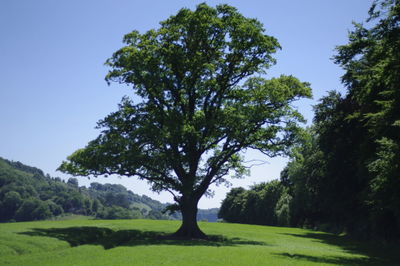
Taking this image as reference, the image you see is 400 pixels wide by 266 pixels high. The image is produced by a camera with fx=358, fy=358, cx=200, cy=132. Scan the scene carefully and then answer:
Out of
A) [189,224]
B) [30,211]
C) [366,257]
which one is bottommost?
[366,257]

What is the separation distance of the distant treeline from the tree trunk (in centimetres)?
1260

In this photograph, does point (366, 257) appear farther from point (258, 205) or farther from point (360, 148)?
point (258, 205)

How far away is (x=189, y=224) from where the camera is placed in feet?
126

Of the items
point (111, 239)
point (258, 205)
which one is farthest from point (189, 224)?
point (258, 205)

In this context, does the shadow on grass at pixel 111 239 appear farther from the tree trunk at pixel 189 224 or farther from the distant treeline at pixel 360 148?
the distant treeline at pixel 360 148

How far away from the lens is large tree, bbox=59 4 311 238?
36.1 m

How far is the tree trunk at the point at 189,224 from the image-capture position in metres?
38.0

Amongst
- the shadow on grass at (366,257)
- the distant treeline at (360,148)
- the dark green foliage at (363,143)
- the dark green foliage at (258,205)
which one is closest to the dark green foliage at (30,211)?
the dark green foliage at (258,205)

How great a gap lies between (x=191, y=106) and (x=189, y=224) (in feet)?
41.9

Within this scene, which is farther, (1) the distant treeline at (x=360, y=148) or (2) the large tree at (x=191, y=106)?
(2) the large tree at (x=191, y=106)

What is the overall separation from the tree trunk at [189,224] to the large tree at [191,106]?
0.34 ft

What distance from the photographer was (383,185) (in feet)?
83.6

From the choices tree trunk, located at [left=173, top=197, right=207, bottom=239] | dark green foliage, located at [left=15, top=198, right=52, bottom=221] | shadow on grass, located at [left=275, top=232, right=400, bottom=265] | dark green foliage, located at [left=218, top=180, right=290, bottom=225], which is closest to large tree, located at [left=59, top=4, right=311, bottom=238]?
tree trunk, located at [left=173, top=197, right=207, bottom=239]

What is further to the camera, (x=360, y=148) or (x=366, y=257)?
(x=360, y=148)
